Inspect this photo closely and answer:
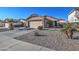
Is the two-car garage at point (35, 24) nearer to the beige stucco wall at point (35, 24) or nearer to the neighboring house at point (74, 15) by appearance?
the beige stucco wall at point (35, 24)

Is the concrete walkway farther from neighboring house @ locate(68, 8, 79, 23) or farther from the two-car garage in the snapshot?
neighboring house @ locate(68, 8, 79, 23)

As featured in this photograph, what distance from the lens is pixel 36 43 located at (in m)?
7.31

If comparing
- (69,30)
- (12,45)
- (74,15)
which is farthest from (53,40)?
(12,45)

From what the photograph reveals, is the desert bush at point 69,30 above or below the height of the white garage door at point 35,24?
below

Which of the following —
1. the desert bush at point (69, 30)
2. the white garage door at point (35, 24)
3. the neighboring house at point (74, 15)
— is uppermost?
the neighboring house at point (74, 15)

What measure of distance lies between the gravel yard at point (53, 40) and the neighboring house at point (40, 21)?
25 cm

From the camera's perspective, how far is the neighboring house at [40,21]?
7.49m

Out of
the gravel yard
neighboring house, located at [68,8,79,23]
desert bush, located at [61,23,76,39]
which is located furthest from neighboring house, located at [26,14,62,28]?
neighboring house, located at [68,8,79,23]

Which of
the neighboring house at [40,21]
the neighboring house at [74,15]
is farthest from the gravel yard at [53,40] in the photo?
the neighboring house at [74,15]
